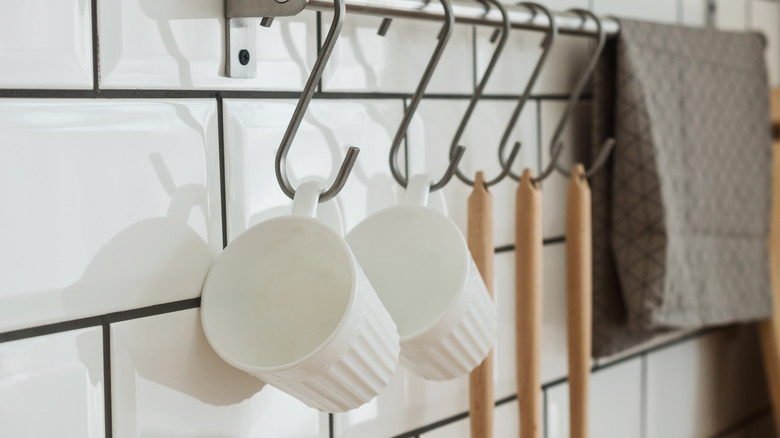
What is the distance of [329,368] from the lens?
1.45 ft

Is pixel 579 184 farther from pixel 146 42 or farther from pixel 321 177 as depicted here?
pixel 146 42

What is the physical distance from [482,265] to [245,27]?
0.24 metres

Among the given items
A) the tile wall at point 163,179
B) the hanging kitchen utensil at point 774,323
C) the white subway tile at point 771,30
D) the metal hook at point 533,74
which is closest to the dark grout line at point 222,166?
the tile wall at point 163,179

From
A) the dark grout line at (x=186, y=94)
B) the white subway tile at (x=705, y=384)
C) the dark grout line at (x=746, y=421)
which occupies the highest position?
the dark grout line at (x=186, y=94)

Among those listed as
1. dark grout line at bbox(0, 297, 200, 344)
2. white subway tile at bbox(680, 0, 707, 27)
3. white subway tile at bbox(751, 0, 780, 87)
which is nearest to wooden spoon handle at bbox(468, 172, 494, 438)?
dark grout line at bbox(0, 297, 200, 344)

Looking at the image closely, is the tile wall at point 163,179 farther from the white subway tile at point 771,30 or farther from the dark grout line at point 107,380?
the white subway tile at point 771,30

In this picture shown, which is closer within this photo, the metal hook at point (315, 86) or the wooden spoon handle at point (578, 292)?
the metal hook at point (315, 86)

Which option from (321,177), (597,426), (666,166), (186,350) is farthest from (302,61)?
(597,426)

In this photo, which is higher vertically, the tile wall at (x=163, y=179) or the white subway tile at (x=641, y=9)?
the white subway tile at (x=641, y=9)

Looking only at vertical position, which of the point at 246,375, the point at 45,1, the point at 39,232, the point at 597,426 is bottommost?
the point at 597,426

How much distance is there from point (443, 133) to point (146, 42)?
0.26m

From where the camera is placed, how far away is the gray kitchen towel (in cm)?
75

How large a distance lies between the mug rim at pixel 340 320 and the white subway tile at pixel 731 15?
71 cm

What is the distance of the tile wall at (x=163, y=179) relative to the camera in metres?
0.41
